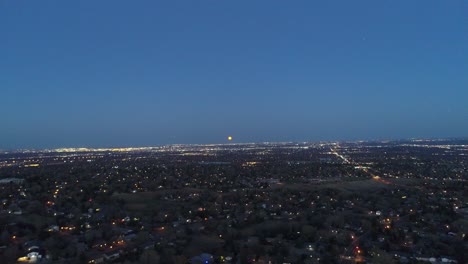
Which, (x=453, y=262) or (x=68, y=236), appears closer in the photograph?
(x=453, y=262)

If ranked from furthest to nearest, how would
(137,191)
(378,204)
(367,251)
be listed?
(137,191), (378,204), (367,251)

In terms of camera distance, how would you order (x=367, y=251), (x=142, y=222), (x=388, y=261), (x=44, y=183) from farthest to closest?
(x=44, y=183) → (x=142, y=222) → (x=367, y=251) → (x=388, y=261)

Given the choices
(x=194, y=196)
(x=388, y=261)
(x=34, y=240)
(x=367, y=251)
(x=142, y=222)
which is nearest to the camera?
(x=388, y=261)

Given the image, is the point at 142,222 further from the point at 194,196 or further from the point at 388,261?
the point at 388,261

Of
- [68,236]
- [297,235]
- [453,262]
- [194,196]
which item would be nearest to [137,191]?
[194,196]

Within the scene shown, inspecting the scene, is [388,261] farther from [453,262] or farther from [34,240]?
[34,240]

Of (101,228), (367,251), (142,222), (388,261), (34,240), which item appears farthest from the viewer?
(142,222)

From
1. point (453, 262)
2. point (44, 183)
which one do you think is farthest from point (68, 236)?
point (44, 183)

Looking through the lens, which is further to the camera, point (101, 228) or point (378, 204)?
point (378, 204)
